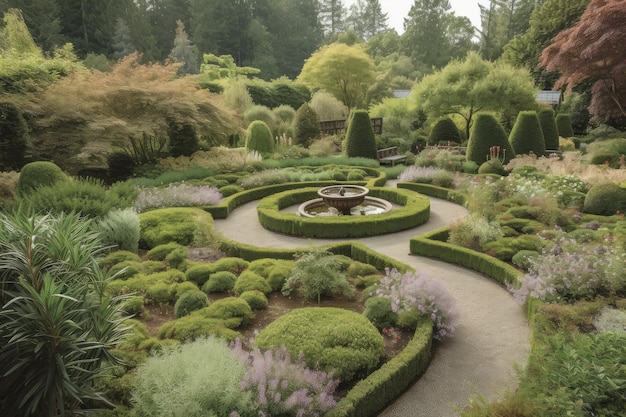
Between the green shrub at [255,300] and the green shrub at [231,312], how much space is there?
1.06 feet

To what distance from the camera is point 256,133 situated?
2317cm

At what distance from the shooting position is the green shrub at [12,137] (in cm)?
1440

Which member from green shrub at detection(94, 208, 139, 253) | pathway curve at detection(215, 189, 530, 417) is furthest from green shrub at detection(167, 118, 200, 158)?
pathway curve at detection(215, 189, 530, 417)

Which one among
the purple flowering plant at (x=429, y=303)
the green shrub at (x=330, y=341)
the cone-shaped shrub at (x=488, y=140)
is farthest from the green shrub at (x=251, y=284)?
the cone-shaped shrub at (x=488, y=140)

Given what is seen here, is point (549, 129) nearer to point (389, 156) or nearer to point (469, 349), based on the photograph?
point (389, 156)

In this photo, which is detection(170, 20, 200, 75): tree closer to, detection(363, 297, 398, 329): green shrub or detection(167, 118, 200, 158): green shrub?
detection(167, 118, 200, 158): green shrub

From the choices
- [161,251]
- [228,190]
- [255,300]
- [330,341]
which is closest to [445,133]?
[228,190]

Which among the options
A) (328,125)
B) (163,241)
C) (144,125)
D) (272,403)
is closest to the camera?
(272,403)

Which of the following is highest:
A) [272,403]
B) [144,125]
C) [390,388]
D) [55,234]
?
[144,125]

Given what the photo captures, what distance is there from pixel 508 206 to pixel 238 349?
993 cm

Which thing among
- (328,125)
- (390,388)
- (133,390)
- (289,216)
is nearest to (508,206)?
(289,216)

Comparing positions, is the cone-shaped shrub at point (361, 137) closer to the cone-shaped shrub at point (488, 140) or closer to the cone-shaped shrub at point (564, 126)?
the cone-shaped shrub at point (488, 140)

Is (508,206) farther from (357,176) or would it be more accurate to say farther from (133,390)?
(133,390)

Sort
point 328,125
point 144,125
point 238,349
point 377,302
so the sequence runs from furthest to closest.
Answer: point 328,125
point 144,125
point 377,302
point 238,349
